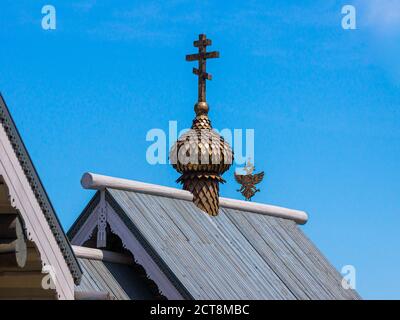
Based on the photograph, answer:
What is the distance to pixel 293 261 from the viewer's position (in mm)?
23984

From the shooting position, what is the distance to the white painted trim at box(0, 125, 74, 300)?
13.3m

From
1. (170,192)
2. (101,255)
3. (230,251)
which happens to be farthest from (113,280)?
(230,251)

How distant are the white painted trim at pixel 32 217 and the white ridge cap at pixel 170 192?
573 centimetres

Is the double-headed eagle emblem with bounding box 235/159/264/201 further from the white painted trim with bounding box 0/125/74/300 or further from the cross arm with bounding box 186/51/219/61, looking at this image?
the white painted trim with bounding box 0/125/74/300

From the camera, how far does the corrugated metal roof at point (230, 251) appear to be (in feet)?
67.1

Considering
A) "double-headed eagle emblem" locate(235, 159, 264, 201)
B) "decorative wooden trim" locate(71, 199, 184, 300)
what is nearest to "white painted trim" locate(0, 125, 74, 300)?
"decorative wooden trim" locate(71, 199, 184, 300)

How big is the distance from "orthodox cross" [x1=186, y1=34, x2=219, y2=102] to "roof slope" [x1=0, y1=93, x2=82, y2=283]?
10.3m

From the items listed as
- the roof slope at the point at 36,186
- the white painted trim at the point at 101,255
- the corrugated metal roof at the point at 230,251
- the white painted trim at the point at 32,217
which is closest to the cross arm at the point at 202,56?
the corrugated metal roof at the point at 230,251

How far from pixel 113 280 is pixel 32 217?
6332mm

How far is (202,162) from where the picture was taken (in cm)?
2350
